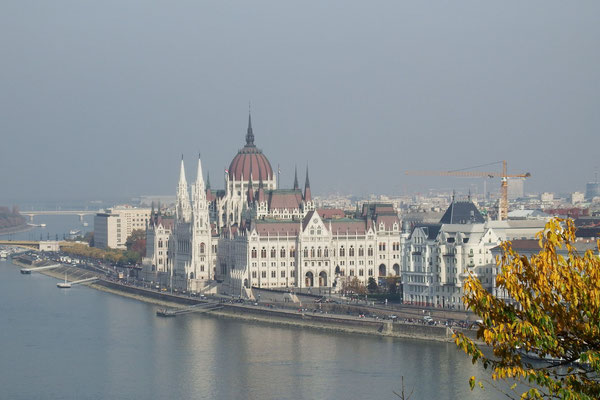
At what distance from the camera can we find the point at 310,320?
6397 centimetres

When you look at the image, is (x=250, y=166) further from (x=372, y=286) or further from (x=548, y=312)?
(x=548, y=312)

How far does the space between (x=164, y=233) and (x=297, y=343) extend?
131 feet

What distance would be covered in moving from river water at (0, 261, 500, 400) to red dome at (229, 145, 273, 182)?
2186 cm

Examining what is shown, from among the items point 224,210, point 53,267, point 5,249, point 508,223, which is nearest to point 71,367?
point 508,223

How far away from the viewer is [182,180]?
9362cm

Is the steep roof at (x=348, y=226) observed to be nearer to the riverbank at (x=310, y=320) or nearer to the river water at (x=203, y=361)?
the riverbank at (x=310, y=320)

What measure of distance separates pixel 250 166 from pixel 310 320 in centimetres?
2830

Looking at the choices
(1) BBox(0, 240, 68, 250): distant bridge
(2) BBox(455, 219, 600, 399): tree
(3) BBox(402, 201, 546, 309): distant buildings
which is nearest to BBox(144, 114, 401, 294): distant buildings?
(3) BBox(402, 201, 546, 309): distant buildings

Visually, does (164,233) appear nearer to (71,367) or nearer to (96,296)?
(96,296)

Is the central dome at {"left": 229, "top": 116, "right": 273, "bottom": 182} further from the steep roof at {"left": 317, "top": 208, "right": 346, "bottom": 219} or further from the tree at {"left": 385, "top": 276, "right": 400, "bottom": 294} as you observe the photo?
the tree at {"left": 385, "top": 276, "right": 400, "bottom": 294}

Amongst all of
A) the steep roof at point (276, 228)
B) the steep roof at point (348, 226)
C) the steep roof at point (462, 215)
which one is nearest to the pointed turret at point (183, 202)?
the steep roof at point (276, 228)

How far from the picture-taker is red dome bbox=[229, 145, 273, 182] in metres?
90.6

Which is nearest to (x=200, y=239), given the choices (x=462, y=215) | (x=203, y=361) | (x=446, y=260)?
(x=462, y=215)

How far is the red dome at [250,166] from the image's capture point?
90.6m
